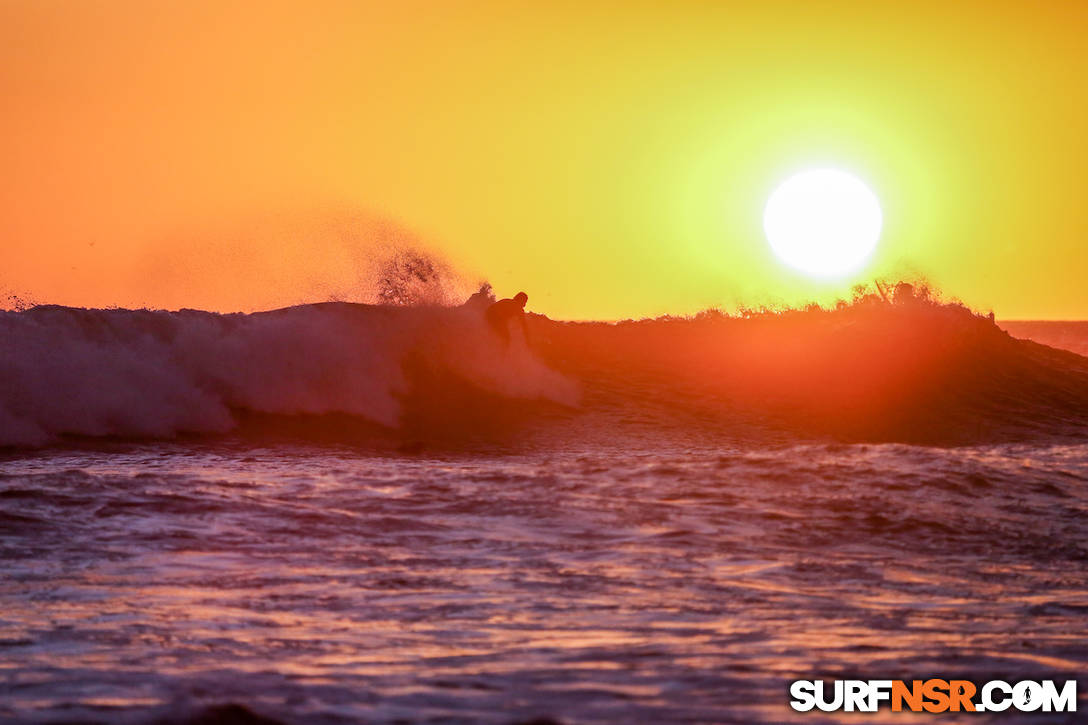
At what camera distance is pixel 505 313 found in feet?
69.1

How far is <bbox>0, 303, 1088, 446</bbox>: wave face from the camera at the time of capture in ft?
53.5

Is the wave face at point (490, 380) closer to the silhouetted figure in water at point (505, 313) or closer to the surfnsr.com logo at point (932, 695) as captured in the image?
the silhouetted figure in water at point (505, 313)

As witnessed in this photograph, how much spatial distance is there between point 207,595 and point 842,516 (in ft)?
16.3

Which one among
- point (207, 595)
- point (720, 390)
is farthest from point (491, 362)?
point (207, 595)

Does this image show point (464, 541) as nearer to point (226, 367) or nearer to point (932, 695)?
point (932, 695)

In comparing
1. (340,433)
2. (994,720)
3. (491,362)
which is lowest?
(994,720)

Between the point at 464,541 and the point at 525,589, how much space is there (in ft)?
4.89

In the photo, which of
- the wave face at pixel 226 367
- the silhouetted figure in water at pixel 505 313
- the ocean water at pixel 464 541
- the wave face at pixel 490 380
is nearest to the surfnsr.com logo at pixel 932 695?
the ocean water at pixel 464 541

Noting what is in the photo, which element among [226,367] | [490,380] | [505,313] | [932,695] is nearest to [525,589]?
[932,695]

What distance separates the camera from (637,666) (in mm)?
4945

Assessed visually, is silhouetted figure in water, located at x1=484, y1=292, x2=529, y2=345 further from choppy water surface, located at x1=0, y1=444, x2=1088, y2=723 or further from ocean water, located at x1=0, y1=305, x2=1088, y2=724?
choppy water surface, located at x1=0, y1=444, x2=1088, y2=723

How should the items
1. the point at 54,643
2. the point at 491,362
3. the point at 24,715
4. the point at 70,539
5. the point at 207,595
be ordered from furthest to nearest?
the point at 491,362, the point at 70,539, the point at 207,595, the point at 54,643, the point at 24,715

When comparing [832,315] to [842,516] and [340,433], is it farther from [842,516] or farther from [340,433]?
[842,516]

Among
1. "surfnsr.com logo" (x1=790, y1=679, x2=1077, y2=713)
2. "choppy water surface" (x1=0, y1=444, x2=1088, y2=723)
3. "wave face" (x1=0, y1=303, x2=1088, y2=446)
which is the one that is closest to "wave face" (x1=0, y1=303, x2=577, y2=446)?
"wave face" (x1=0, y1=303, x2=1088, y2=446)
